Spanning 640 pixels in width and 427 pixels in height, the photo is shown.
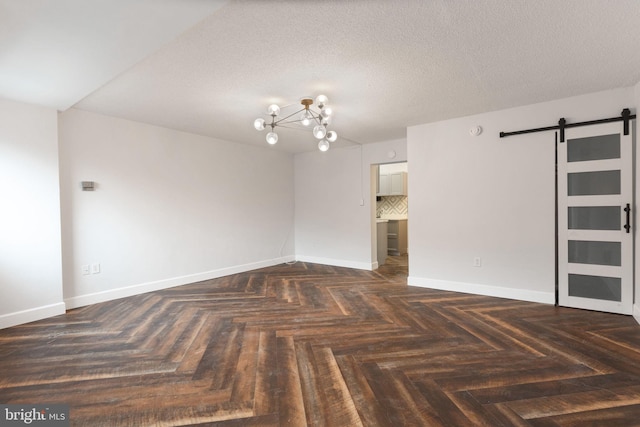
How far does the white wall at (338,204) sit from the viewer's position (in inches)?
229

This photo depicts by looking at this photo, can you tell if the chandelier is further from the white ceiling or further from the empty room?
the white ceiling

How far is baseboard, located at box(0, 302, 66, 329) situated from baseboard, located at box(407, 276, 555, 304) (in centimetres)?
450

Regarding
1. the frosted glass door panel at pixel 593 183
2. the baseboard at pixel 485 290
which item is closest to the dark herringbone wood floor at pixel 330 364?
the baseboard at pixel 485 290

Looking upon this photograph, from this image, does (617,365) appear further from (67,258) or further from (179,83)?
(67,258)

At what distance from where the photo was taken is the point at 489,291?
405 centimetres

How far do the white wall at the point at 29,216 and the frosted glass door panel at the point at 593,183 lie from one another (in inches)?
231

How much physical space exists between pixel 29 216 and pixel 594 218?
6.15 m

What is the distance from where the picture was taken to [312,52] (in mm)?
2379

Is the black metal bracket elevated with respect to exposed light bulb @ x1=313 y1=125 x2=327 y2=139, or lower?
elevated

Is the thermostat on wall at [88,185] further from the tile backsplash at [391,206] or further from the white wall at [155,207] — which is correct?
the tile backsplash at [391,206]

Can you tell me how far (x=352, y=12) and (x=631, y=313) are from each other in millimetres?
4054

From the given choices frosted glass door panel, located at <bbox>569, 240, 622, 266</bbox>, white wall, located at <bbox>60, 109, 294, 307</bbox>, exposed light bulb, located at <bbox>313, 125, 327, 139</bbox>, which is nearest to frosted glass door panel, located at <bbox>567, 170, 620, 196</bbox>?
frosted glass door panel, located at <bbox>569, 240, 622, 266</bbox>

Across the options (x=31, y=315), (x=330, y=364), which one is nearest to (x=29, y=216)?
(x=31, y=315)

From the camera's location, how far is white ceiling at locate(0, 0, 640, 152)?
1874mm
